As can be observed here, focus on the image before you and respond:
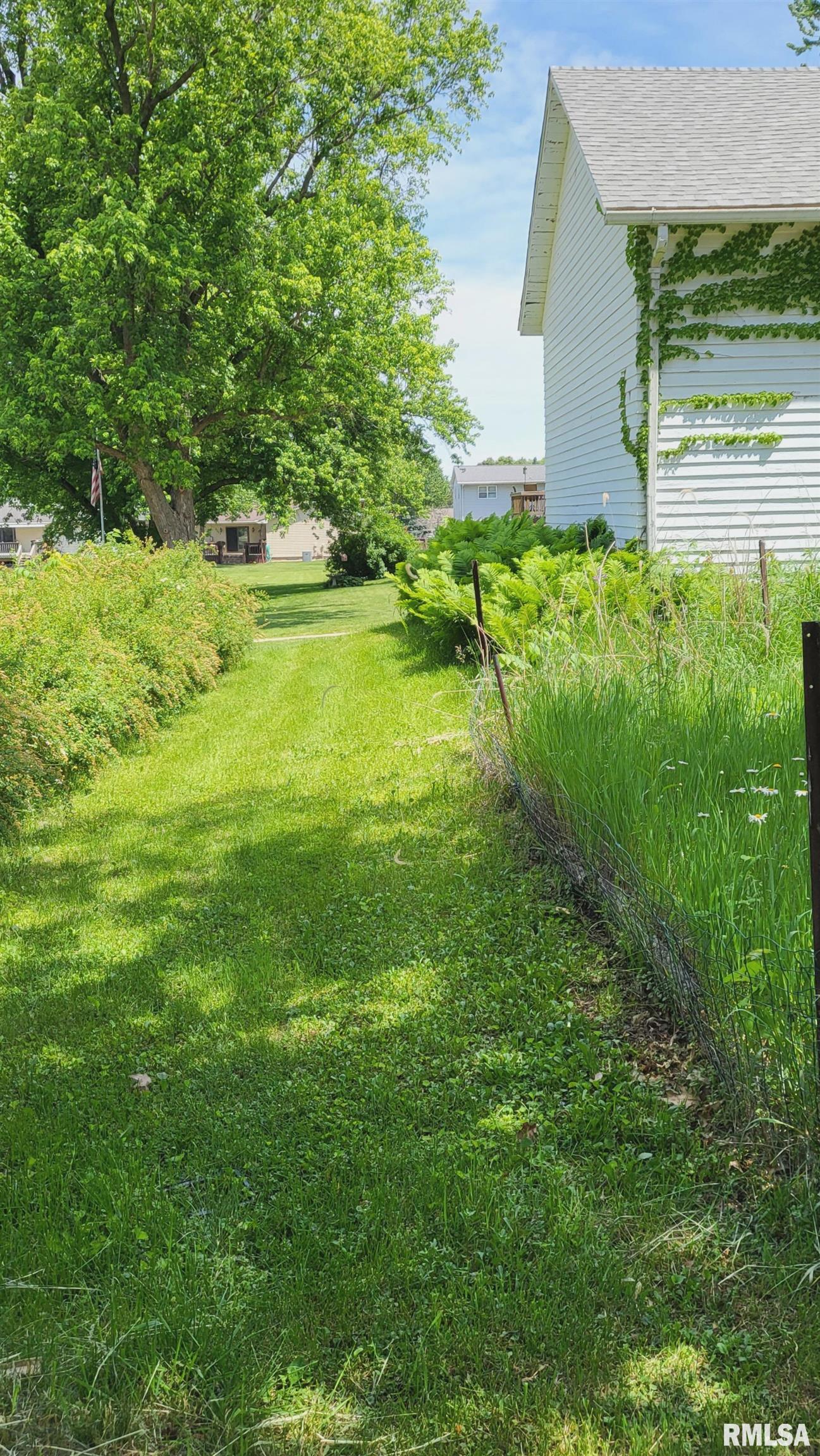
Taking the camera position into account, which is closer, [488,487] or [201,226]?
[201,226]

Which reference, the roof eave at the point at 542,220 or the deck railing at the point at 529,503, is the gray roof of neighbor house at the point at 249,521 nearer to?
the deck railing at the point at 529,503

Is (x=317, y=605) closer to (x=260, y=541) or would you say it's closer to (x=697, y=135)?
(x=697, y=135)

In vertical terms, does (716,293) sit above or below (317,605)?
above

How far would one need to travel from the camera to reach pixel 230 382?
18125 mm

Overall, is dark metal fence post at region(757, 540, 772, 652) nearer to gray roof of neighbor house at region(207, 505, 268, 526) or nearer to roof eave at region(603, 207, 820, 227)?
roof eave at region(603, 207, 820, 227)

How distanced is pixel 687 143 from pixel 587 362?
9.26 feet

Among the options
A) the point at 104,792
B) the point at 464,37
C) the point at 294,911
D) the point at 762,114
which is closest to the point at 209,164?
the point at 464,37

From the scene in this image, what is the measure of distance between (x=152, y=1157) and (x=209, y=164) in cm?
1900

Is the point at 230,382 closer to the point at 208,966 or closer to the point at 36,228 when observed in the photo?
the point at 36,228

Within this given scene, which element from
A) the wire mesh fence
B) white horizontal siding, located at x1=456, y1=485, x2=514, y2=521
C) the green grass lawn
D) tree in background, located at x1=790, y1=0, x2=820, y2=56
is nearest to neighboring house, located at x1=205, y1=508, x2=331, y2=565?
white horizontal siding, located at x1=456, y1=485, x2=514, y2=521

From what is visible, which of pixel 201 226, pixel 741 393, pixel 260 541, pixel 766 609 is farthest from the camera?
pixel 260 541

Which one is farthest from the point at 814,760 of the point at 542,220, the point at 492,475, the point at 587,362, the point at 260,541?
the point at 492,475

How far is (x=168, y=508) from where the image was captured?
68.8 feet

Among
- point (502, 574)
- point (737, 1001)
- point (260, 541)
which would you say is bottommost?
point (737, 1001)
